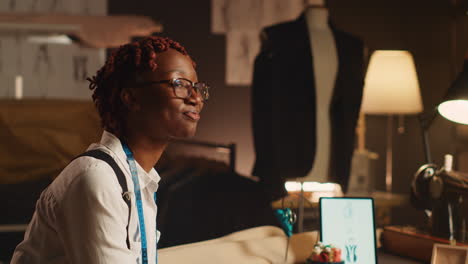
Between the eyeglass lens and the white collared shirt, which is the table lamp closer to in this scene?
the eyeglass lens

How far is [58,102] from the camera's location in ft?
10.5

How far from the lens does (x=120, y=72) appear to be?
40.2 inches

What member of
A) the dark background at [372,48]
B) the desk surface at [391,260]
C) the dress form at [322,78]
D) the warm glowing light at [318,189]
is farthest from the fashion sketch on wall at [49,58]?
the desk surface at [391,260]

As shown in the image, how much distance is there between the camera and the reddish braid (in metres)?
1.00

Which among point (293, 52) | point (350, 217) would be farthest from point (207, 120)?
point (350, 217)

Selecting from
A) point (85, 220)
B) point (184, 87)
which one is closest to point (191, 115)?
point (184, 87)

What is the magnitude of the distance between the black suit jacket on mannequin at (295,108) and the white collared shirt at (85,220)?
1.72 metres

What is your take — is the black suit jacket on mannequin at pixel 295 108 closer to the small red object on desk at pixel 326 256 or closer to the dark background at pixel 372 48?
the small red object on desk at pixel 326 256

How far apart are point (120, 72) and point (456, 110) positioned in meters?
1.10

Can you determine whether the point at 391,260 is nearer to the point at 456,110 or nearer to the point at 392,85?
A: the point at 456,110

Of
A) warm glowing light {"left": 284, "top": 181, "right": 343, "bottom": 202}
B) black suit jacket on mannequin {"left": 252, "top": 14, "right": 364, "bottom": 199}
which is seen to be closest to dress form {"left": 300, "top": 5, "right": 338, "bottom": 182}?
black suit jacket on mannequin {"left": 252, "top": 14, "right": 364, "bottom": 199}

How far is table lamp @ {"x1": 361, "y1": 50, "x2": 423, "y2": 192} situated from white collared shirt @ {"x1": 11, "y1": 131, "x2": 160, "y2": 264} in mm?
2686

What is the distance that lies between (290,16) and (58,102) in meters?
2.29

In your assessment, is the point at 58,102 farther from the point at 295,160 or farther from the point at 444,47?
the point at 444,47
